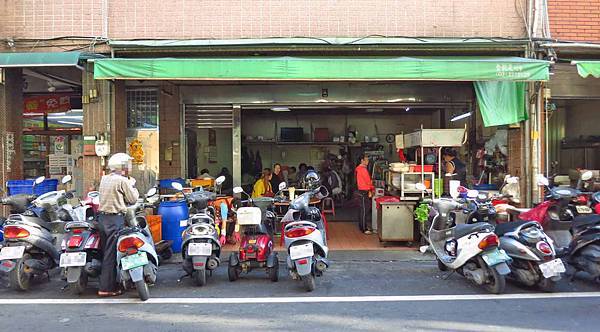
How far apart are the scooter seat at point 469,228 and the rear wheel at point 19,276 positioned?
5645 millimetres

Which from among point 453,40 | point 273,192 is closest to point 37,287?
point 273,192

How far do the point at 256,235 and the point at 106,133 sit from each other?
4.11 metres

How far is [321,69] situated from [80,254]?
175 inches

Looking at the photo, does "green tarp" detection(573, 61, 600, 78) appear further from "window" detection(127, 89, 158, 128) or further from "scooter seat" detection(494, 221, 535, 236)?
"window" detection(127, 89, 158, 128)

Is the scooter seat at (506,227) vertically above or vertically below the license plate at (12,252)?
above

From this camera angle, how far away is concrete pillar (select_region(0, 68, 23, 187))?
9.52m

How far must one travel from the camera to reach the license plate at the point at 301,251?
19.9 feet

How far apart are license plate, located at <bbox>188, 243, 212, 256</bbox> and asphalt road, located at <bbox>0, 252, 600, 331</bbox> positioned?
0.50m

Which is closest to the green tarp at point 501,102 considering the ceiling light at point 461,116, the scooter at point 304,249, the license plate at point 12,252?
the ceiling light at point 461,116

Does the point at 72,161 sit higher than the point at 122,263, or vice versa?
the point at 72,161

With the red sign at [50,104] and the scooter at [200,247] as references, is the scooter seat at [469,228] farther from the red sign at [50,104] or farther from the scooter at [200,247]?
the red sign at [50,104]

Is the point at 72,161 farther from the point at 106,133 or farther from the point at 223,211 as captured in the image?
the point at 223,211

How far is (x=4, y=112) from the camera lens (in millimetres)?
9555

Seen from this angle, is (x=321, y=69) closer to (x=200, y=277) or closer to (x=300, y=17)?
(x=300, y=17)
